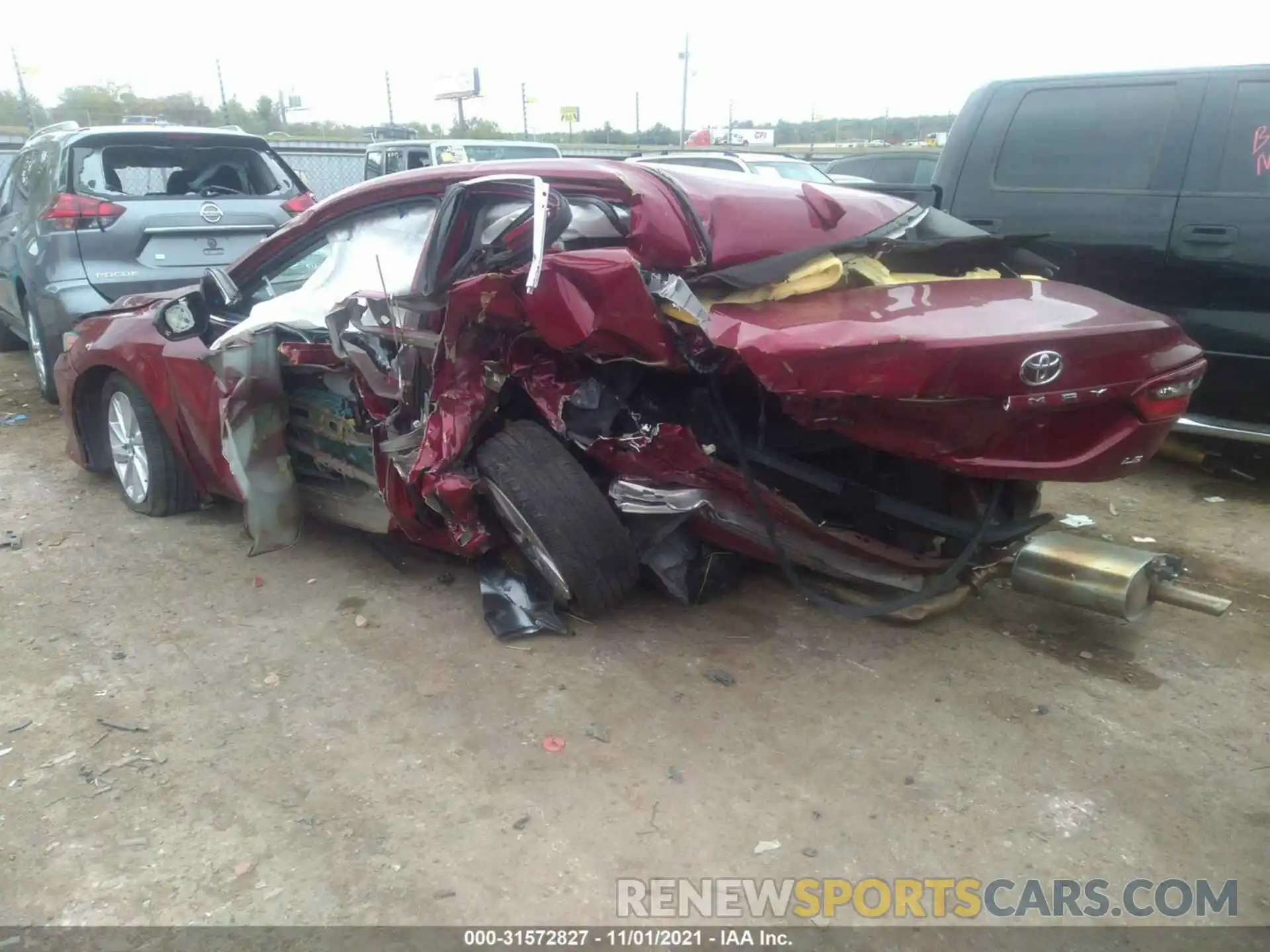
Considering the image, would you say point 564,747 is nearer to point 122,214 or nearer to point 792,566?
point 792,566

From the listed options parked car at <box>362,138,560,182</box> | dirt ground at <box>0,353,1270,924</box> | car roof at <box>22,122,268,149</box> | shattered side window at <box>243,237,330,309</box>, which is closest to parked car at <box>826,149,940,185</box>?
parked car at <box>362,138,560,182</box>

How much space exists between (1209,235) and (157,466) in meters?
4.96

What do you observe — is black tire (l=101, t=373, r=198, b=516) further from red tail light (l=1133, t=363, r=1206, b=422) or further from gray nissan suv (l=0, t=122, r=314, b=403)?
red tail light (l=1133, t=363, r=1206, b=422)

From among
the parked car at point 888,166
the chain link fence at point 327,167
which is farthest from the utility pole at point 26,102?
the parked car at point 888,166

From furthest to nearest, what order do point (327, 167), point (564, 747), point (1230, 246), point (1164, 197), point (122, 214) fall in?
point (327, 167)
point (122, 214)
point (1164, 197)
point (1230, 246)
point (564, 747)

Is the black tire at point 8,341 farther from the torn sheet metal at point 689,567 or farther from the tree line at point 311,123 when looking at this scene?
the tree line at point 311,123

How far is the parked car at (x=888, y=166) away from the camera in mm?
10242

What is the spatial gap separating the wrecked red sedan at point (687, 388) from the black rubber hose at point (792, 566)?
1 centimetres

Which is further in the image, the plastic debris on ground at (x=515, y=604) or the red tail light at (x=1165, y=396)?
the plastic debris on ground at (x=515, y=604)

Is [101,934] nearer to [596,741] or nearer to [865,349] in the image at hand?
[596,741]

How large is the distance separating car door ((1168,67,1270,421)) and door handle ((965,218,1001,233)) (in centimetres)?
85

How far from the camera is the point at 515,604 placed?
3338mm

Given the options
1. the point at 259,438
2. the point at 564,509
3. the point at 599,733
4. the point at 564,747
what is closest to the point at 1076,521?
the point at 564,509

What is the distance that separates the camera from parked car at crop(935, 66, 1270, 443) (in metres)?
4.24
